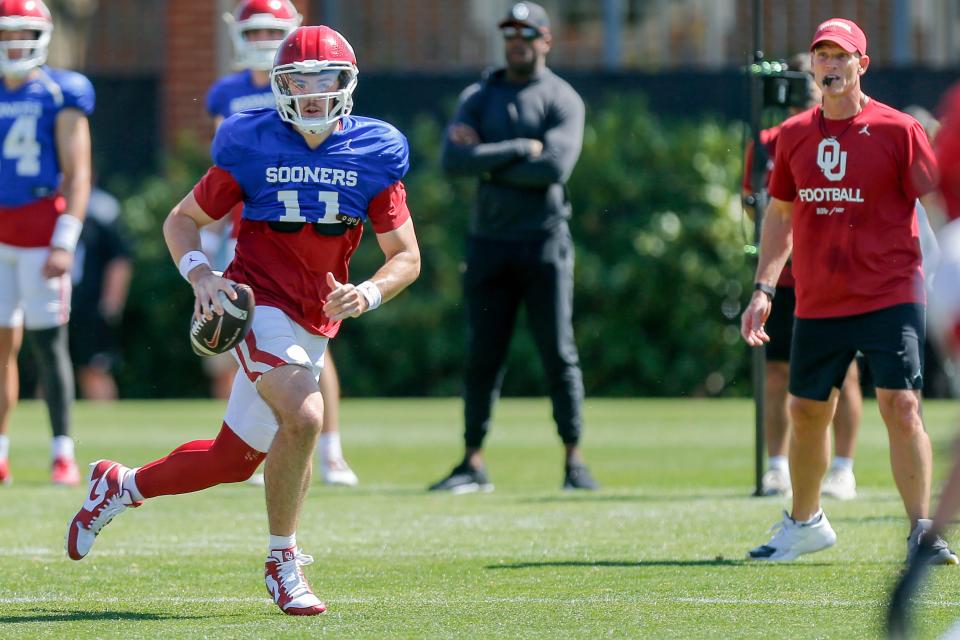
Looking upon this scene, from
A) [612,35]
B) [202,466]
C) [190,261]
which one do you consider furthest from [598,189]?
[190,261]

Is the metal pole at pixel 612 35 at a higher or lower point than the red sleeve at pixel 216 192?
lower

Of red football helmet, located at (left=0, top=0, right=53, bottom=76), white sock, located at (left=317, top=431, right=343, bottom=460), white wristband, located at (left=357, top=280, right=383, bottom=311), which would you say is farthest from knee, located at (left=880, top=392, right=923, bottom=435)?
red football helmet, located at (left=0, top=0, right=53, bottom=76)

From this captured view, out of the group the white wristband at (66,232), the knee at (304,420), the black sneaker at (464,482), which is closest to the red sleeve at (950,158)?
the knee at (304,420)

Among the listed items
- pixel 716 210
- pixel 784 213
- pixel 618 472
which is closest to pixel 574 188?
pixel 716 210

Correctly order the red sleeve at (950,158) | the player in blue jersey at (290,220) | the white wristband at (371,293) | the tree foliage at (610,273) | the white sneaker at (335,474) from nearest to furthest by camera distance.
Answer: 1. the red sleeve at (950,158)
2. the white wristband at (371,293)
3. the player in blue jersey at (290,220)
4. the white sneaker at (335,474)
5. the tree foliage at (610,273)

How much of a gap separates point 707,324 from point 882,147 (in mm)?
9305

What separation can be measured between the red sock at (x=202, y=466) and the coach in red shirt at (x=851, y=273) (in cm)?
187

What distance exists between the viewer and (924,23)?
1811 cm

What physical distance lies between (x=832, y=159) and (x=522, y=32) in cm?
309

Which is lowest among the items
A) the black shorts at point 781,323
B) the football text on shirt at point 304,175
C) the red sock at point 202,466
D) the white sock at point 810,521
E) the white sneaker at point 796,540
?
the white sneaker at point 796,540

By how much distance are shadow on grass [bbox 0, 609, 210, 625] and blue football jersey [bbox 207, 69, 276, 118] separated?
4257mm

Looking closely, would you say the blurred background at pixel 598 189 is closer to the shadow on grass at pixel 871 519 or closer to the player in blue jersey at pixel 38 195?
the player in blue jersey at pixel 38 195

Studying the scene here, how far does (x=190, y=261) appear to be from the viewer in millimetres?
5613

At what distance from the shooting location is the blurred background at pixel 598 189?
51.5 feet
